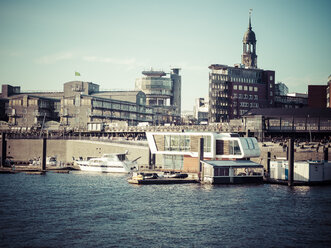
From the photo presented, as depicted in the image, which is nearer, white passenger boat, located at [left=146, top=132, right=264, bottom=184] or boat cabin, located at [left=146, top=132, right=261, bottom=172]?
white passenger boat, located at [left=146, top=132, right=264, bottom=184]

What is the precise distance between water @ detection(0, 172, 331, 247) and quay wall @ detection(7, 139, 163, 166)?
4510cm

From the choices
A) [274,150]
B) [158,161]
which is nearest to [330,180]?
[274,150]

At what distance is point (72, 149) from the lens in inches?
6629

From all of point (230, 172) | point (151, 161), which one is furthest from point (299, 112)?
point (230, 172)

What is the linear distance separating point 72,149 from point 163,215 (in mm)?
104189

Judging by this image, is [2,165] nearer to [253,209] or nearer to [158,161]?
[158,161]

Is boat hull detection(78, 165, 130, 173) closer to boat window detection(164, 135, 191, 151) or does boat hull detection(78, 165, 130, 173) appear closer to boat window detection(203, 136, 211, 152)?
boat window detection(164, 135, 191, 151)

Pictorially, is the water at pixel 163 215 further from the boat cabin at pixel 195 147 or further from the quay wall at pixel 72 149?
the quay wall at pixel 72 149

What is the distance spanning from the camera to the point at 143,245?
53531mm

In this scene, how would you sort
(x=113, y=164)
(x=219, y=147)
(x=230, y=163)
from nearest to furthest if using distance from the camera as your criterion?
(x=230, y=163)
(x=219, y=147)
(x=113, y=164)

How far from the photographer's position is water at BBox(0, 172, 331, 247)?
5594 centimetres

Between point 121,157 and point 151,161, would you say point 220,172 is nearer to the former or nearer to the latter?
point 151,161

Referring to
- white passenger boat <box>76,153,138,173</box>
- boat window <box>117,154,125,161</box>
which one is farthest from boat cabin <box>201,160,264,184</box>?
boat window <box>117,154,125,161</box>

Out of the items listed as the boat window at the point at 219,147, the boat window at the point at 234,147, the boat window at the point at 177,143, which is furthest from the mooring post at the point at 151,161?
the boat window at the point at 234,147
